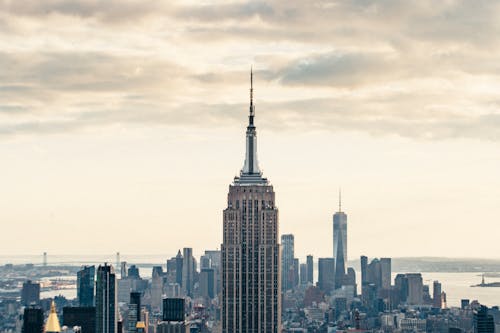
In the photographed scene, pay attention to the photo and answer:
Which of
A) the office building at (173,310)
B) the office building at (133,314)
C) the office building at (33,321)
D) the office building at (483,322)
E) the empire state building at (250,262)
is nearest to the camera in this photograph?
the empire state building at (250,262)

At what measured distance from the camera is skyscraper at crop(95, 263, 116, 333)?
518ft

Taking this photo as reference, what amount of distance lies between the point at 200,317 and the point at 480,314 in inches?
1596

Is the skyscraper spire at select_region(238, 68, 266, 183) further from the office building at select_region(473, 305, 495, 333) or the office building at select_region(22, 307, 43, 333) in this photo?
the office building at select_region(473, 305, 495, 333)

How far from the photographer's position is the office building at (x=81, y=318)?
15275 cm

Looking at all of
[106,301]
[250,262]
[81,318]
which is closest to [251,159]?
[250,262]

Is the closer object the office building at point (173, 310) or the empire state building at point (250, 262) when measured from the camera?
the empire state building at point (250, 262)

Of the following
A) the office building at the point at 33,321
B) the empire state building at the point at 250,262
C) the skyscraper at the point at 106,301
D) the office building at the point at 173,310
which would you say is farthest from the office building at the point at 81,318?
the empire state building at the point at 250,262

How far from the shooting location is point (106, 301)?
167 m

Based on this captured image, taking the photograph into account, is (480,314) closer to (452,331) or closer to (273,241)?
(452,331)

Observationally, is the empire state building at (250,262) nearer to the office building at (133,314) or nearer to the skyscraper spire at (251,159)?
the skyscraper spire at (251,159)

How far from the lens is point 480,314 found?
187875 mm

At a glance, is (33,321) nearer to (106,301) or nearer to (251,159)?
(106,301)

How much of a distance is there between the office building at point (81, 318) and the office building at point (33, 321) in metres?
3.00

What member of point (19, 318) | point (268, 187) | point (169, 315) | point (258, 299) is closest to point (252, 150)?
point (268, 187)
